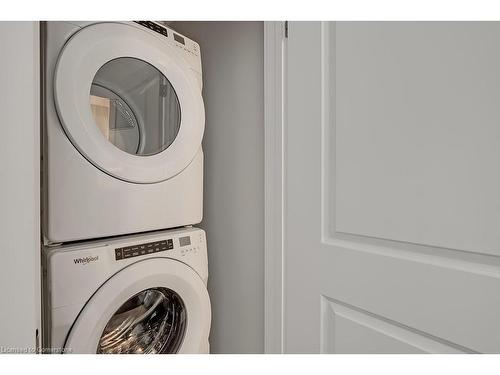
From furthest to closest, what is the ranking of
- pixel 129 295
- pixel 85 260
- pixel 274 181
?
pixel 274 181
pixel 129 295
pixel 85 260

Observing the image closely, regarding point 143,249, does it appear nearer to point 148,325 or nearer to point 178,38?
point 148,325

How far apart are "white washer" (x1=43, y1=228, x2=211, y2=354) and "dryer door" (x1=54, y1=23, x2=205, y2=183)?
0.24 m

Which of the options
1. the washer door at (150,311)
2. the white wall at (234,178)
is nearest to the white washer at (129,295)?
the washer door at (150,311)

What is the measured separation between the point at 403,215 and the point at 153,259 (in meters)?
0.76

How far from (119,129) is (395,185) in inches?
33.1

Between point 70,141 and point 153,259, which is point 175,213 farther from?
point 70,141

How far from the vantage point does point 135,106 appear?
107 cm

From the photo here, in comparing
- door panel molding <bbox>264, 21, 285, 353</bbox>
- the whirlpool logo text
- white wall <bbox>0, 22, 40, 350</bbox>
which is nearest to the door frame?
door panel molding <bbox>264, 21, 285, 353</bbox>

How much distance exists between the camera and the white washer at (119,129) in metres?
0.86

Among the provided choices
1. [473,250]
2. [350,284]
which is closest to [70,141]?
[350,284]

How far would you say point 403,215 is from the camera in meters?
0.73

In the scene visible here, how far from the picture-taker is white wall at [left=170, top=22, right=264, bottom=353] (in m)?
1.27

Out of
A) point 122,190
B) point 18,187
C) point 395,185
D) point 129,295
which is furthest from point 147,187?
point 395,185

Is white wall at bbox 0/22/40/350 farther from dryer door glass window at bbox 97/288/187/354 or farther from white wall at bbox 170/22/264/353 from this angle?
white wall at bbox 170/22/264/353
